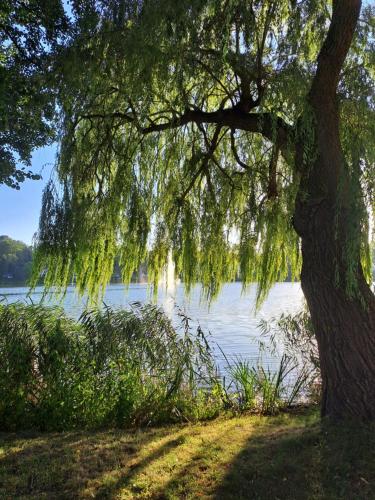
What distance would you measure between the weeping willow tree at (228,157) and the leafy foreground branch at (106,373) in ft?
1.85

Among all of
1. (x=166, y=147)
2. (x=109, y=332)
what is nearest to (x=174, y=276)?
(x=109, y=332)

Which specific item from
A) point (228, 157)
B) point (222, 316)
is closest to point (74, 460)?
point (228, 157)

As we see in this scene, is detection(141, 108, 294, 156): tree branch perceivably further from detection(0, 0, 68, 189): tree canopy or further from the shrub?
the shrub

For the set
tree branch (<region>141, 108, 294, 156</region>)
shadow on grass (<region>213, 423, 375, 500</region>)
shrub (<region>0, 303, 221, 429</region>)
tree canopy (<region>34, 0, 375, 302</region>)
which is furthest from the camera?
shrub (<region>0, 303, 221, 429</region>)

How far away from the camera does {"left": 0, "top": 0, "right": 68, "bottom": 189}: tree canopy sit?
173 inches

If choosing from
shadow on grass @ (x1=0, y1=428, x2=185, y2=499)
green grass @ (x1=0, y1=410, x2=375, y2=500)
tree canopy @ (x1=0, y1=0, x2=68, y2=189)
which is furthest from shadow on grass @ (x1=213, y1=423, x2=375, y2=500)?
tree canopy @ (x1=0, y1=0, x2=68, y2=189)

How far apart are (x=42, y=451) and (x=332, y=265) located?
283cm

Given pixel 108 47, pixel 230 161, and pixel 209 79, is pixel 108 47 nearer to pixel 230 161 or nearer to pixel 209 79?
pixel 209 79

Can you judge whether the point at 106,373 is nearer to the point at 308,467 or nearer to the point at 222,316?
the point at 308,467

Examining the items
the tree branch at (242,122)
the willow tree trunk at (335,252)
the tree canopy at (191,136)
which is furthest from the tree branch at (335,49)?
the tree branch at (242,122)

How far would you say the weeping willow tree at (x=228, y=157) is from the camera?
3867mm

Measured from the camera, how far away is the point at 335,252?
12.6 feet

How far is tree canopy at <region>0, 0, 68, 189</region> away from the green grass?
303cm

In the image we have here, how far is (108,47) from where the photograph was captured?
417cm
